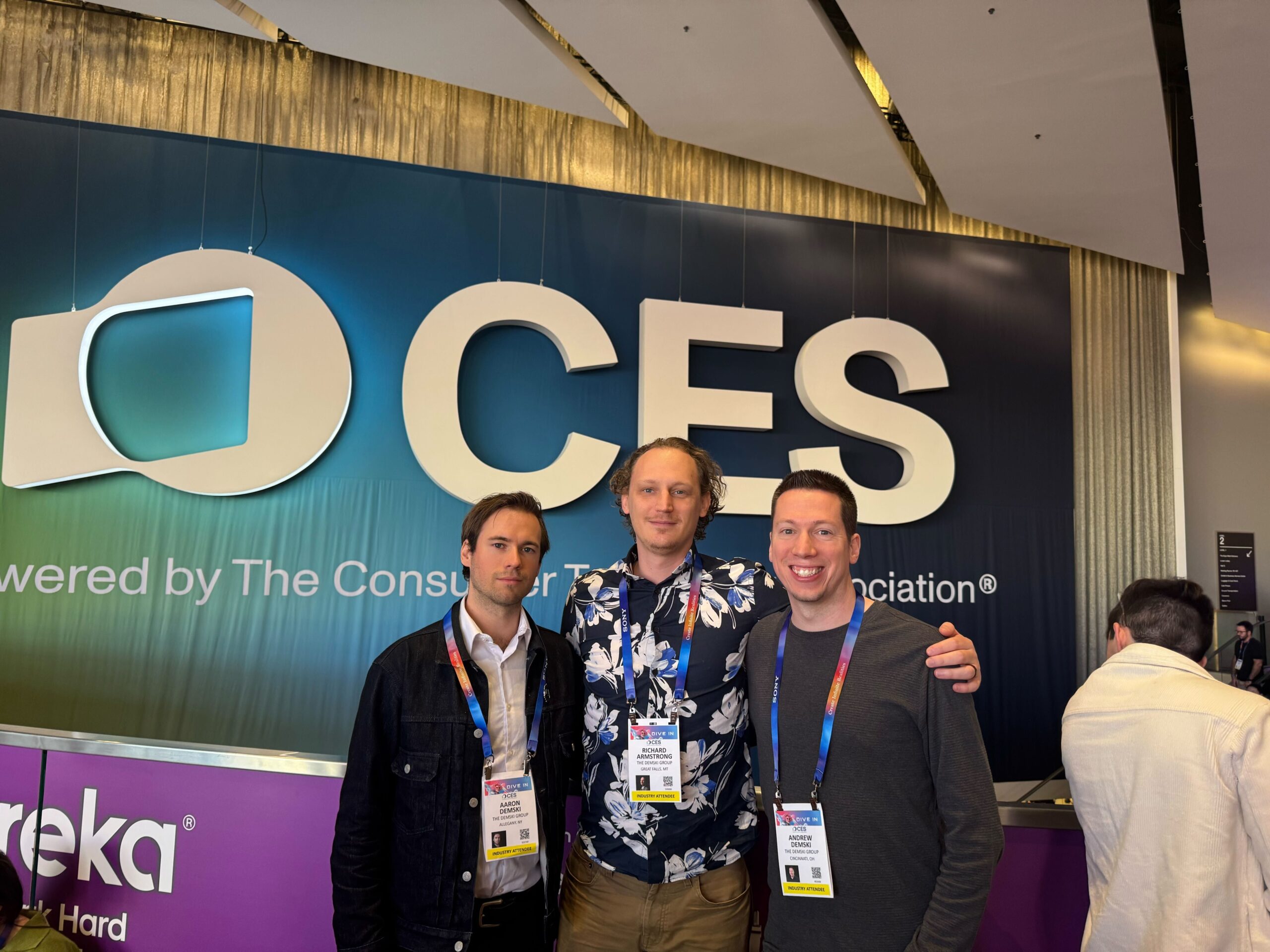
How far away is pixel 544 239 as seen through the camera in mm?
5801

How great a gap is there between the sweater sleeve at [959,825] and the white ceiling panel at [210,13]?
5.41 metres

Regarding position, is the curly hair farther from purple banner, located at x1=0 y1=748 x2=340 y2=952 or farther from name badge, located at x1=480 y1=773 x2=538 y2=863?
purple banner, located at x1=0 y1=748 x2=340 y2=952

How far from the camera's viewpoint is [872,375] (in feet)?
21.0

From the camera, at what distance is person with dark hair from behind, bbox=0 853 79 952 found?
2.16 m

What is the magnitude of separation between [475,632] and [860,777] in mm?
889

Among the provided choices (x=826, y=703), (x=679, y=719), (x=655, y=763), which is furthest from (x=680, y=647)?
(x=826, y=703)

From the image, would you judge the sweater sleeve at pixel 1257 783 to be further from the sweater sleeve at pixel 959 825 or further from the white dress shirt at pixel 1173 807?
the sweater sleeve at pixel 959 825

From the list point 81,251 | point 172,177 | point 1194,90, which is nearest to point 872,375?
point 1194,90

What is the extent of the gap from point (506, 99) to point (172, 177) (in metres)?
2.27

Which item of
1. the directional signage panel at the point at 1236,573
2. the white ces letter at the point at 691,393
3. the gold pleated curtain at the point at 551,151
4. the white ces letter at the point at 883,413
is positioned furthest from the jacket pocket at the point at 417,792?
the directional signage panel at the point at 1236,573

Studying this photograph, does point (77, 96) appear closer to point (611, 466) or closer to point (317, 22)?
point (317, 22)

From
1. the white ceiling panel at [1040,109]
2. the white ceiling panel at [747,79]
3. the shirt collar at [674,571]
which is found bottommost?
the shirt collar at [674,571]

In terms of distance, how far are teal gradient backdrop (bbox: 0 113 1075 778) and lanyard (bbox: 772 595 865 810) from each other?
3.83 m

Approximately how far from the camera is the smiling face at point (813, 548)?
1.73 m
